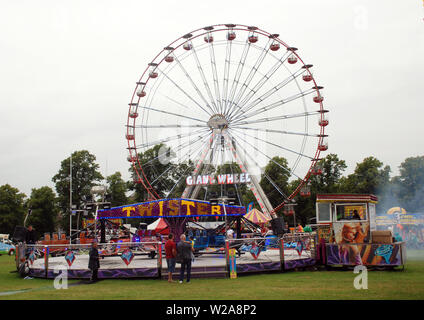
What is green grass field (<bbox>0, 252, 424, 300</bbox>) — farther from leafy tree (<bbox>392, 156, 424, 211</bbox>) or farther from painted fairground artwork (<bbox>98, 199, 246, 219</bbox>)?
leafy tree (<bbox>392, 156, 424, 211</bbox>)

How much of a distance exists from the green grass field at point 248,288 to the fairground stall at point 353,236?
1.02m

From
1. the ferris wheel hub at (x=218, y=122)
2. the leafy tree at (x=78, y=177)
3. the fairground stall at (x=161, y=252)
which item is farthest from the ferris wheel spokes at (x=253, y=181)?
the leafy tree at (x=78, y=177)

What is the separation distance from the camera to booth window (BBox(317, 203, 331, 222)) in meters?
21.7

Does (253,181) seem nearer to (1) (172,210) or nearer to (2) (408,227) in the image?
(1) (172,210)

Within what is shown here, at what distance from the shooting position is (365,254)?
1938 centimetres

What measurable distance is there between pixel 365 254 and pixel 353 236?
3.14ft

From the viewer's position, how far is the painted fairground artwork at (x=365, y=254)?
62.0 feet

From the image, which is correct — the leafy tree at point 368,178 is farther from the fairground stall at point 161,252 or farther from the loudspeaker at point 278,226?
the loudspeaker at point 278,226

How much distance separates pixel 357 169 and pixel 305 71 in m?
35.2

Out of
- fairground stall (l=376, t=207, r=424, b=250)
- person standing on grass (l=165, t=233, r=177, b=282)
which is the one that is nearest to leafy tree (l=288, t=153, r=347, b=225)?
fairground stall (l=376, t=207, r=424, b=250)

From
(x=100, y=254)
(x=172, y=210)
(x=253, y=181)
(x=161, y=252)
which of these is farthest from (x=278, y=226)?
(x=253, y=181)

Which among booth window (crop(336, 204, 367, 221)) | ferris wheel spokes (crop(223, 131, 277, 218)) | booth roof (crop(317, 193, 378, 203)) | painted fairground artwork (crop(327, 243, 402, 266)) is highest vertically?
ferris wheel spokes (crop(223, 131, 277, 218))

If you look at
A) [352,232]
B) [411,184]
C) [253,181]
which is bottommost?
[352,232]
